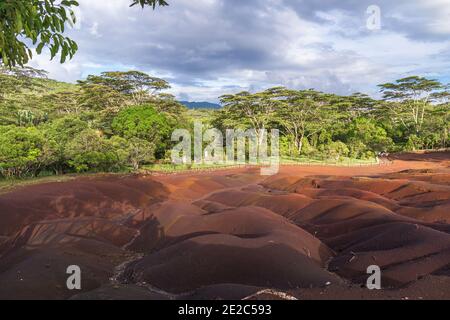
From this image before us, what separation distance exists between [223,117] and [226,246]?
98.6 feet

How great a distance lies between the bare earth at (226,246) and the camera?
5.75 metres

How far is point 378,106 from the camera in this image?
145ft

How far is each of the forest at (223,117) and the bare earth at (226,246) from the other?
9.42 metres

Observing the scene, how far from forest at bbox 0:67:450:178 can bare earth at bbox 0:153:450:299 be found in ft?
30.9

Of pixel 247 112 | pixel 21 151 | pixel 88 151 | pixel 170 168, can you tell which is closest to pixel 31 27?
pixel 21 151

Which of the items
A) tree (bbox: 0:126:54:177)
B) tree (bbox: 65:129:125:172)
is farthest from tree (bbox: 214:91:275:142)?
tree (bbox: 0:126:54:177)

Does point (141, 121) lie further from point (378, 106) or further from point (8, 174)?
point (378, 106)

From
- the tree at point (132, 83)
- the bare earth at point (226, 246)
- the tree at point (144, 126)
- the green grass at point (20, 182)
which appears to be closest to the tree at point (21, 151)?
the green grass at point (20, 182)

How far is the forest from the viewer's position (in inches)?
980

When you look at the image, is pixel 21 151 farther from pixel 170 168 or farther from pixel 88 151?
pixel 170 168

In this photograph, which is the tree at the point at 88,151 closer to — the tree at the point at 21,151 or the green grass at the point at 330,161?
the tree at the point at 21,151

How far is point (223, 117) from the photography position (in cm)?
3688

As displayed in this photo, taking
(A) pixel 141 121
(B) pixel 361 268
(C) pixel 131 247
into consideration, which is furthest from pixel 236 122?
(B) pixel 361 268
